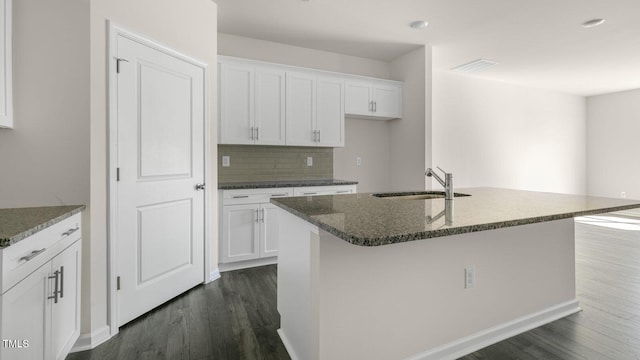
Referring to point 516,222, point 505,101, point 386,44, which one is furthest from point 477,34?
point 516,222

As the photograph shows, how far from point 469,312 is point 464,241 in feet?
1.39

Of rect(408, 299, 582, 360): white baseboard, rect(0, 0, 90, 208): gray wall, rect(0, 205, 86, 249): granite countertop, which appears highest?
rect(0, 0, 90, 208): gray wall

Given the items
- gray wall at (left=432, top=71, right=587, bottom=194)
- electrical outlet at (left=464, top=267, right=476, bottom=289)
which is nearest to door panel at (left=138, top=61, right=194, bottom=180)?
electrical outlet at (left=464, top=267, right=476, bottom=289)

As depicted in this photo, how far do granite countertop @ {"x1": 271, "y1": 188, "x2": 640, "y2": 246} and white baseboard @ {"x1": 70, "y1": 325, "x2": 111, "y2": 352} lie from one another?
137cm

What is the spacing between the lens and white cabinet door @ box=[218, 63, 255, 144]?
3.39m

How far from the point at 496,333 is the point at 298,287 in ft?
4.17

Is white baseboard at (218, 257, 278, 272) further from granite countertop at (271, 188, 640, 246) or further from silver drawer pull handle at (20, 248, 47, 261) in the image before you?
silver drawer pull handle at (20, 248, 47, 261)

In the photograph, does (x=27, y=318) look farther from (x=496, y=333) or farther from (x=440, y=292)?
(x=496, y=333)

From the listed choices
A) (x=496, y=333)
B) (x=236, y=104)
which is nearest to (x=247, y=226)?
(x=236, y=104)

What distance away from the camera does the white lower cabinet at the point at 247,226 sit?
3.22 meters

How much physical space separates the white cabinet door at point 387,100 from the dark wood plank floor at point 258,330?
8.76ft

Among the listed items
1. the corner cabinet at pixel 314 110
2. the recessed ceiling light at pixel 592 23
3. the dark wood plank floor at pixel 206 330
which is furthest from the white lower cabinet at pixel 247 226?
the recessed ceiling light at pixel 592 23

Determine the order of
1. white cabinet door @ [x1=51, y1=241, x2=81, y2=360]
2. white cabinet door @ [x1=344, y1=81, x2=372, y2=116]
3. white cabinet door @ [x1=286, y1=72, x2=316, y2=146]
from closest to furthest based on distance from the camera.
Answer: white cabinet door @ [x1=51, y1=241, x2=81, y2=360]
white cabinet door @ [x1=286, y1=72, x2=316, y2=146]
white cabinet door @ [x1=344, y1=81, x2=372, y2=116]

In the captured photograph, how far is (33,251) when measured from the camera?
1.34 m
